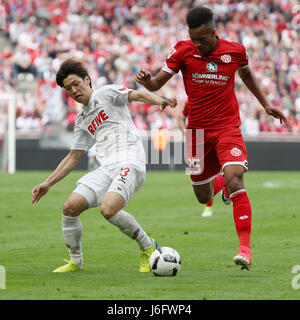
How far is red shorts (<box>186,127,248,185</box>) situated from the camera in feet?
26.8

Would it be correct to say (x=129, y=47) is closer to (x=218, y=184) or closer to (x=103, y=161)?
(x=218, y=184)

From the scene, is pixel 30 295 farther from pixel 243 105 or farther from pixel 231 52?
pixel 243 105

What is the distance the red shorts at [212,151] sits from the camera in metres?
8.17

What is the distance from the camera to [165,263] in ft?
24.9

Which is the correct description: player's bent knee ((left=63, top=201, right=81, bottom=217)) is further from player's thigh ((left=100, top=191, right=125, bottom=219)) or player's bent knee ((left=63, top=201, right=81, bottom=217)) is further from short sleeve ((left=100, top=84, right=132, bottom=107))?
short sleeve ((left=100, top=84, right=132, bottom=107))

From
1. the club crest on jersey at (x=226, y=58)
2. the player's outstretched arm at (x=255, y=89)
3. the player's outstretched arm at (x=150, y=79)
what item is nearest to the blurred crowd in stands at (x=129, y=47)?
the player's outstretched arm at (x=255, y=89)

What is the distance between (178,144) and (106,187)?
1746 cm

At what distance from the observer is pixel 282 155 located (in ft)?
87.7

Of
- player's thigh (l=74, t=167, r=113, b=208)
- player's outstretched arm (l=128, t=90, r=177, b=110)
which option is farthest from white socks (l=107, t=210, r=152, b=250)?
player's outstretched arm (l=128, t=90, r=177, b=110)

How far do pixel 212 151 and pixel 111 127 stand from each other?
1244 millimetres

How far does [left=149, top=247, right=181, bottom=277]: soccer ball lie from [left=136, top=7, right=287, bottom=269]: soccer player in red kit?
0.75 m

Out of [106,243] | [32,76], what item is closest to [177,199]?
[106,243]

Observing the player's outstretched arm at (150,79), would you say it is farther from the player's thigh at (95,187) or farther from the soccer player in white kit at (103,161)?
the player's thigh at (95,187)

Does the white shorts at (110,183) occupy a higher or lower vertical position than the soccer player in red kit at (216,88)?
lower
